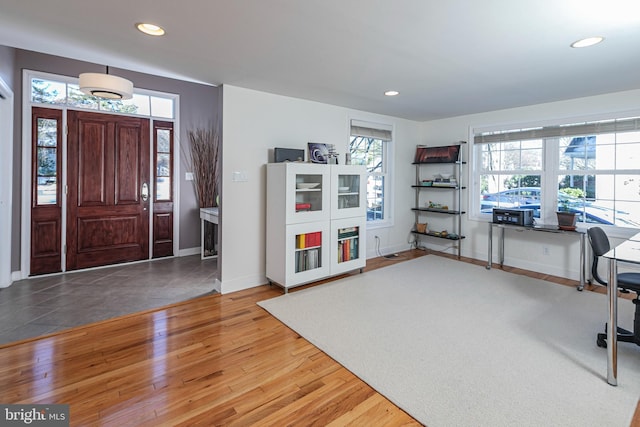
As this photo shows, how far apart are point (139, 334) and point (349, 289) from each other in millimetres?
2083

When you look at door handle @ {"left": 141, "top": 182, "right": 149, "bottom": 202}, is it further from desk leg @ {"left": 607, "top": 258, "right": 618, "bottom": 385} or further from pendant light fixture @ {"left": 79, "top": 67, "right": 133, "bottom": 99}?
desk leg @ {"left": 607, "top": 258, "right": 618, "bottom": 385}

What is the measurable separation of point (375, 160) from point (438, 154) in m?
1.01

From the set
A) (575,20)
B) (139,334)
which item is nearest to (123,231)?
(139,334)

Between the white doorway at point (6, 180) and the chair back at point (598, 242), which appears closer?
the chair back at point (598, 242)

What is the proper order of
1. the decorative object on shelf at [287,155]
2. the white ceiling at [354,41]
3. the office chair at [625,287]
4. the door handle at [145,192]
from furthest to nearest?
the door handle at [145,192], the decorative object on shelf at [287,155], the office chair at [625,287], the white ceiling at [354,41]

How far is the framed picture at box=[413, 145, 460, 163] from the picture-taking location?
16.4ft

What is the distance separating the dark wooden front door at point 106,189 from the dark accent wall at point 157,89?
0.49 meters

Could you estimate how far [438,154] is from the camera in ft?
17.1

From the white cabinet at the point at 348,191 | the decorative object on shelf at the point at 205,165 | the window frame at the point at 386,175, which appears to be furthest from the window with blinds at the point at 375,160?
the decorative object on shelf at the point at 205,165

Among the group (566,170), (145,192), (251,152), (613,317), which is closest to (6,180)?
(145,192)

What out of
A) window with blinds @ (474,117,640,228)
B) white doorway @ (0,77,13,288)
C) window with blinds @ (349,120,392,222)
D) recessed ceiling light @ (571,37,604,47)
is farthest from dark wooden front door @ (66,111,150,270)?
window with blinds @ (474,117,640,228)

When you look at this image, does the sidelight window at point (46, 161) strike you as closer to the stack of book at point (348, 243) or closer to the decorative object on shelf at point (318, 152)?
the decorative object on shelf at point (318, 152)

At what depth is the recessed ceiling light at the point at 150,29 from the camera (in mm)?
2104

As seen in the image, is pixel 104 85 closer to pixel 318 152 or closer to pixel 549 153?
pixel 318 152
